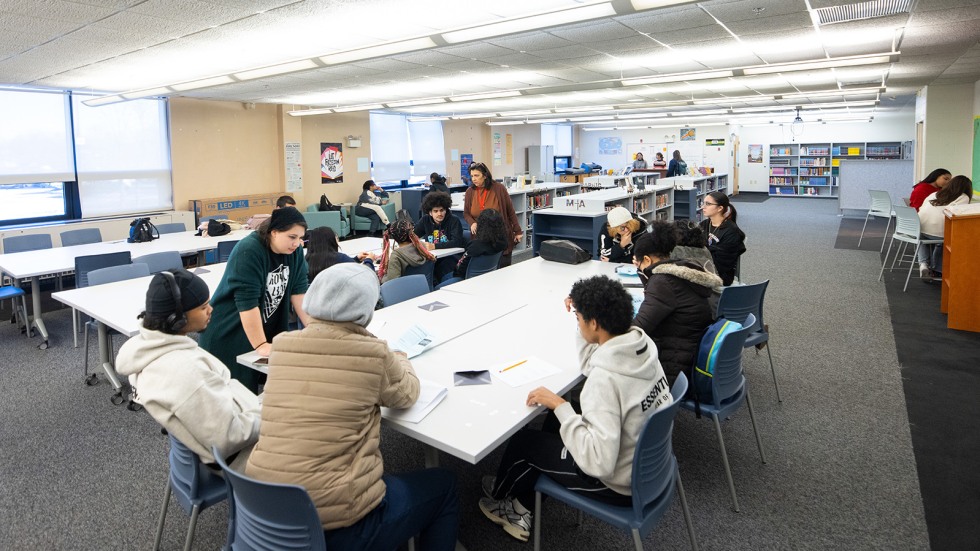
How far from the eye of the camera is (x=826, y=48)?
6.62 metres

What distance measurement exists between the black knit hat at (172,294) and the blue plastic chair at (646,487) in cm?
144

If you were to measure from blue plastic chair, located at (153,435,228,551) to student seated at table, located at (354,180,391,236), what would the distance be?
30.8 feet

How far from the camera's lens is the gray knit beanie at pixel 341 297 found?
187 cm

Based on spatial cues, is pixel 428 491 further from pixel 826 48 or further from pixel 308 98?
pixel 308 98

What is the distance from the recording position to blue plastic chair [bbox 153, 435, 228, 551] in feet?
6.98

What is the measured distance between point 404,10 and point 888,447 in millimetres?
4294

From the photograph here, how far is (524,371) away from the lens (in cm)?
261

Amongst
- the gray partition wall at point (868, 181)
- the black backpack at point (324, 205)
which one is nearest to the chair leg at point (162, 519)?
the black backpack at point (324, 205)

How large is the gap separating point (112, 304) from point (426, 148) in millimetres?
12027

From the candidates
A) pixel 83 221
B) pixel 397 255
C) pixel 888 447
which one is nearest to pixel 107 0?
pixel 397 255

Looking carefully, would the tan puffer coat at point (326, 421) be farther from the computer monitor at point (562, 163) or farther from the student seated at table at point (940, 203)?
the computer monitor at point (562, 163)

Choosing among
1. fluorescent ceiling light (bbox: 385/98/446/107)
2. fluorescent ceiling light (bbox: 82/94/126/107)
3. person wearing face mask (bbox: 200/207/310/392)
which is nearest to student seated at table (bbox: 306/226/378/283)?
person wearing face mask (bbox: 200/207/310/392)

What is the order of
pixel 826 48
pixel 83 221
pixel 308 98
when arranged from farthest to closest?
pixel 308 98 → pixel 83 221 → pixel 826 48

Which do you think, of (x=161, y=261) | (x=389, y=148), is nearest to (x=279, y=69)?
(x=161, y=261)
